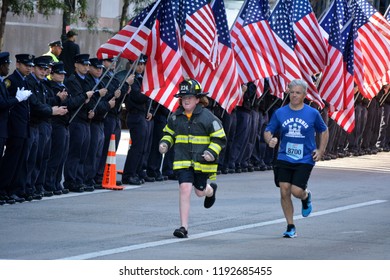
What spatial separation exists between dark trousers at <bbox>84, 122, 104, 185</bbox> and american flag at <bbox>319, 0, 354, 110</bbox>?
669cm

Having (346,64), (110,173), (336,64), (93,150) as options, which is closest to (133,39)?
(93,150)

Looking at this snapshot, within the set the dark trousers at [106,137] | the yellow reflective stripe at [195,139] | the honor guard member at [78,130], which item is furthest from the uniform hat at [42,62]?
the yellow reflective stripe at [195,139]

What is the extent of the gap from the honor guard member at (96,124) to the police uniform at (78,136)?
0.15 m

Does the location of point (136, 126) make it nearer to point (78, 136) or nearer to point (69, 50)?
point (78, 136)

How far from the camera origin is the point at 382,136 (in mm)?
35094

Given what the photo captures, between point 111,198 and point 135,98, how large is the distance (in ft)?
9.17

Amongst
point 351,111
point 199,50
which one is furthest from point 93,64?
point 351,111

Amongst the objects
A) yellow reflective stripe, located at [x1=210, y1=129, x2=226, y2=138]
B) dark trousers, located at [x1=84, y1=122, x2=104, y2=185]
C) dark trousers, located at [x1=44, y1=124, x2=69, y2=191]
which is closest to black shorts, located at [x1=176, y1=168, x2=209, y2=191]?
yellow reflective stripe, located at [x1=210, y1=129, x2=226, y2=138]

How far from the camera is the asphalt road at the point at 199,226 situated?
1420 centimetres

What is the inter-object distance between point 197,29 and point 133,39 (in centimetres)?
201

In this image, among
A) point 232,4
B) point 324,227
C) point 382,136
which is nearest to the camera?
point 324,227

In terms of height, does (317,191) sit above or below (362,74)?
below

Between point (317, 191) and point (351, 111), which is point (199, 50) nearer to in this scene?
point (317, 191)

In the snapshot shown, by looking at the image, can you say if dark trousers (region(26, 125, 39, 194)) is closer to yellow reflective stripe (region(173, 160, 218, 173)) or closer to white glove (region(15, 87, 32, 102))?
white glove (region(15, 87, 32, 102))
